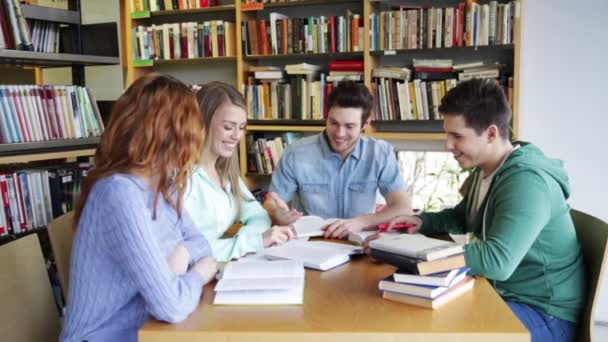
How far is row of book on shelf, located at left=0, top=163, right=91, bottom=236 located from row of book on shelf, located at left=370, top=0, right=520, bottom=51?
190cm

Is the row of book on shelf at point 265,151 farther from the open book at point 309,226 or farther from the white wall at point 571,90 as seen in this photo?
the open book at point 309,226

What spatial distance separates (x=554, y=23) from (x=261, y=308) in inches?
111

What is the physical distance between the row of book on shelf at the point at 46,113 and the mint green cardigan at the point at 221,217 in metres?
1.06

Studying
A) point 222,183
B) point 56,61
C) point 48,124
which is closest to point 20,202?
point 48,124

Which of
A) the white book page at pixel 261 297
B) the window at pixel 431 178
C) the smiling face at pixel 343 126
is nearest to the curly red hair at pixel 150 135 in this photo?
the white book page at pixel 261 297

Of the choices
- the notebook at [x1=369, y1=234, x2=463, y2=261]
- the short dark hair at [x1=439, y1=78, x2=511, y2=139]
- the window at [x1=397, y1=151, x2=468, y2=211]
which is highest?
the short dark hair at [x1=439, y1=78, x2=511, y2=139]

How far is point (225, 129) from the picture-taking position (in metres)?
1.97

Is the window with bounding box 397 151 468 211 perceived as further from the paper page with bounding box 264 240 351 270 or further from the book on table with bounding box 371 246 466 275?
the book on table with bounding box 371 246 466 275

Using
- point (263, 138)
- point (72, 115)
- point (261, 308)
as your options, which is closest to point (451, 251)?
point (261, 308)

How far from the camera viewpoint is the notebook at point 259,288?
4.17ft

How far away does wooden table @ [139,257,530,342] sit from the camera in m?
1.12

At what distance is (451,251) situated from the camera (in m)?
1.34

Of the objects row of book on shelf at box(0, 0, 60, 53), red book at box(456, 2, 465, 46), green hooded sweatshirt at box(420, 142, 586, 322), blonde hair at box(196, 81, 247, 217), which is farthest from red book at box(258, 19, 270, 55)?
green hooded sweatshirt at box(420, 142, 586, 322)

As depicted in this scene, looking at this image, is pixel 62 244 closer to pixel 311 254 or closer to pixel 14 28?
pixel 311 254
